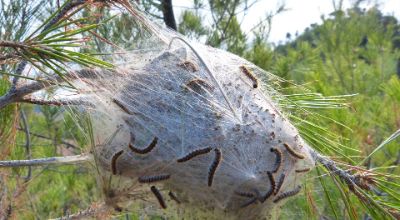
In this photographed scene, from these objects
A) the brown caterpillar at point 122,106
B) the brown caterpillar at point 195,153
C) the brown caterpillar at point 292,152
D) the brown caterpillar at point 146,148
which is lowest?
the brown caterpillar at point 292,152

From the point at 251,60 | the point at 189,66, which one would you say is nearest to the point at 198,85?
the point at 189,66

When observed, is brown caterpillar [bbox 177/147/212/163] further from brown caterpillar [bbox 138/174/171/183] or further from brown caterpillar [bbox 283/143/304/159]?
brown caterpillar [bbox 283/143/304/159]

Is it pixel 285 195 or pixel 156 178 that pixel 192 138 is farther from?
pixel 285 195

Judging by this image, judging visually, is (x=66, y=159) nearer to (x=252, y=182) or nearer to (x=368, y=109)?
(x=252, y=182)

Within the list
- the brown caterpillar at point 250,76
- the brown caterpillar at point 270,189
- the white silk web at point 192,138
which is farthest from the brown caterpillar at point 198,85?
the brown caterpillar at point 270,189

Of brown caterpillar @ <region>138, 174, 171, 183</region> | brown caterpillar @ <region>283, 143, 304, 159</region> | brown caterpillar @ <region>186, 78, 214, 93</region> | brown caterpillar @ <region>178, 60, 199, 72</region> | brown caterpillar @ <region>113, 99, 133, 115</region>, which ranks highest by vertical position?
brown caterpillar @ <region>178, 60, 199, 72</region>

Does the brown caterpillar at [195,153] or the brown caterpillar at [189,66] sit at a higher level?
the brown caterpillar at [189,66]

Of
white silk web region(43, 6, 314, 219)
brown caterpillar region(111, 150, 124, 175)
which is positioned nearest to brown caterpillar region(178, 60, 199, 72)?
white silk web region(43, 6, 314, 219)

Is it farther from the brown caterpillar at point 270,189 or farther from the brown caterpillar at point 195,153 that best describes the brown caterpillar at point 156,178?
the brown caterpillar at point 270,189
